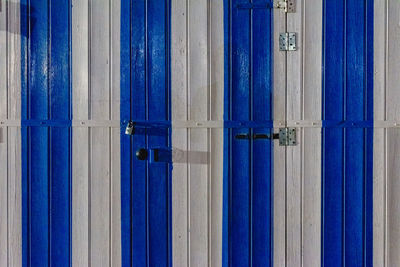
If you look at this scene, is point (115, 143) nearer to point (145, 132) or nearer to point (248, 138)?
point (145, 132)

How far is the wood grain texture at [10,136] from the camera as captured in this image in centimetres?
164

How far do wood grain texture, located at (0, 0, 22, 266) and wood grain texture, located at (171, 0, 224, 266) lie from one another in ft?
3.21

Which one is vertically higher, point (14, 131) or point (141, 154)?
point (14, 131)

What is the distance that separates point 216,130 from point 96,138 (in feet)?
2.43

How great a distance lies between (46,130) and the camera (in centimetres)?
162

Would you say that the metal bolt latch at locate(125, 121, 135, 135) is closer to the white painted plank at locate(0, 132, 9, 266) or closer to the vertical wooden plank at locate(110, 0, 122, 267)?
the vertical wooden plank at locate(110, 0, 122, 267)

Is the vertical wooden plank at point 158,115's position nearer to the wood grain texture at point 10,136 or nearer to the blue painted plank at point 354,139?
the wood grain texture at point 10,136

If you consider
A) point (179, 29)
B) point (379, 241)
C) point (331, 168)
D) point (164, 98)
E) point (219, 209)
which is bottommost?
point (379, 241)

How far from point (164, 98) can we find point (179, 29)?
1.40 ft

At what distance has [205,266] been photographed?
1607mm

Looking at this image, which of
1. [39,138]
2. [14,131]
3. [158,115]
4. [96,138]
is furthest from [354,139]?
[14,131]

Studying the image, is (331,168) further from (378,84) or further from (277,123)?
(378,84)

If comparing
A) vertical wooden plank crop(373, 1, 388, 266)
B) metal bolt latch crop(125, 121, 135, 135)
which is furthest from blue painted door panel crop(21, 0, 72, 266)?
vertical wooden plank crop(373, 1, 388, 266)

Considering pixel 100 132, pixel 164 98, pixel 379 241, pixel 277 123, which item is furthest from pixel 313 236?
pixel 100 132
